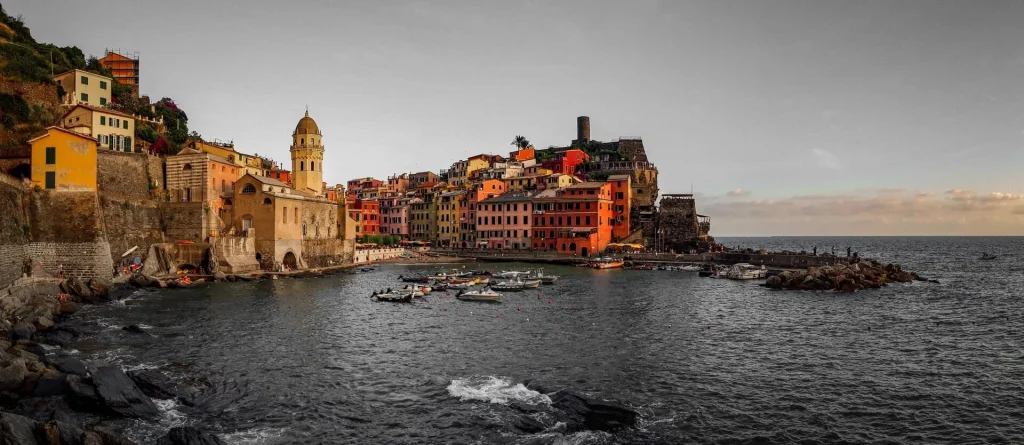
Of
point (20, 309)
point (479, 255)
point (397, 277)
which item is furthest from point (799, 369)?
point (479, 255)

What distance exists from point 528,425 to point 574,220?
7075cm

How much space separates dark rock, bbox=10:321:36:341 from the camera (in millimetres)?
28000

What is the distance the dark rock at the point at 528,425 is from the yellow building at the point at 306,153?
6227cm

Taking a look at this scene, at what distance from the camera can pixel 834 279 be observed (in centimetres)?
5481

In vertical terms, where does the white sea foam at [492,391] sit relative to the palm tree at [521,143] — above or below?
below

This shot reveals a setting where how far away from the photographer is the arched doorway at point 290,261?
214 ft

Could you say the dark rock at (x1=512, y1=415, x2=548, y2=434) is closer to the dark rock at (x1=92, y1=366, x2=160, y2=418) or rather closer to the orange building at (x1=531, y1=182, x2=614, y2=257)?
the dark rock at (x1=92, y1=366, x2=160, y2=418)

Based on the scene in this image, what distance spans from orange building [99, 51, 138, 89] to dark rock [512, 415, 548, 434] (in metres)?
88.2

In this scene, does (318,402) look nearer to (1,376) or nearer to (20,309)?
(1,376)

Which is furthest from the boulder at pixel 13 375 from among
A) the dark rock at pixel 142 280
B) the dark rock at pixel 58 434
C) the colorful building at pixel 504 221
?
the colorful building at pixel 504 221

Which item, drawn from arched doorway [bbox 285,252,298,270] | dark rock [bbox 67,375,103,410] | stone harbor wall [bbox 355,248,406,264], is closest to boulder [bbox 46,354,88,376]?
dark rock [bbox 67,375,103,410]

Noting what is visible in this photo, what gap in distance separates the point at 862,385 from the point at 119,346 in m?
32.2

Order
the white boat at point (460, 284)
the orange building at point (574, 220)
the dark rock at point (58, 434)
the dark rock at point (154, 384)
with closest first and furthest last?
the dark rock at point (58, 434) → the dark rock at point (154, 384) → the white boat at point (460, 284) → the orange building at point (574, 220)

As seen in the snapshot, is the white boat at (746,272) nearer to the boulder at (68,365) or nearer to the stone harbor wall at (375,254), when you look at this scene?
the stone harbor wall at (375,254)
